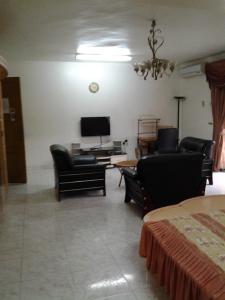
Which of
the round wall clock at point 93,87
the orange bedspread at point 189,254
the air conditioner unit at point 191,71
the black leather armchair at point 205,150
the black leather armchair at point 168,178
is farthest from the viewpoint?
the round wall clock at point 93,87

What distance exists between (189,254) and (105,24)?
9.90 feet

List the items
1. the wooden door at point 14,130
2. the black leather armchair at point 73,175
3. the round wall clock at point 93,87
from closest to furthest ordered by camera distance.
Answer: the black leather armchair at point 73,175
the wooden door at point 14,130
the round wall clock at point 93,87

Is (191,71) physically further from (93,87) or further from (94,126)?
(94,126)

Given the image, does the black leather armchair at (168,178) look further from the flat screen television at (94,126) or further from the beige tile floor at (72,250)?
the flat screen television at (94,126)

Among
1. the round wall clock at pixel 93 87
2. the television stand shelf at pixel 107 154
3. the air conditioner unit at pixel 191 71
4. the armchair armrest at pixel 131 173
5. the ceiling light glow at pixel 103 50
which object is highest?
the ceiling light glow at pixel 103 50

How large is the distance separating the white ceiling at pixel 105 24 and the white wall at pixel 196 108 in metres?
1.31

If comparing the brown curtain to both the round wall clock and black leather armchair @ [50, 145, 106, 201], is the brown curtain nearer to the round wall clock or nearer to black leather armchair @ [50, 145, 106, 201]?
the round wall clock

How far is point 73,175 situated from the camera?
449 cm

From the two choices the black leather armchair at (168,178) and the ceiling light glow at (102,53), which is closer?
the black leather armchair at (168,178)

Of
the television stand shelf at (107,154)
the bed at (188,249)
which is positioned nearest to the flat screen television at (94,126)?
the television stand shelf at (107,154)

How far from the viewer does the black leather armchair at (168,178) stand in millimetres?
3408

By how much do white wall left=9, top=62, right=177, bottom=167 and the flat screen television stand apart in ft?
0.52

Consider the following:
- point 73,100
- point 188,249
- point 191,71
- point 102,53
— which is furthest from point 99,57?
point 188,249

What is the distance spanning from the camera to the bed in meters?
1.57
